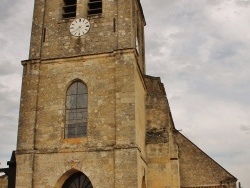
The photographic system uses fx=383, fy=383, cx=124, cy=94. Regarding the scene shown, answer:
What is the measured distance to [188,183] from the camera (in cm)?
1933

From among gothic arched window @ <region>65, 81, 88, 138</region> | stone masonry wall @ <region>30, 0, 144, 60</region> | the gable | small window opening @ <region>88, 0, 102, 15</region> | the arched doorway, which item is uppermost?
small window opening @ <region>88, 0, 102, 15</region>

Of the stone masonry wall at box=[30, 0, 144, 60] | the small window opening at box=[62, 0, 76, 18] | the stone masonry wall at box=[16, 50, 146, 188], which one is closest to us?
the stone masonry wall at box=[16, 50, 146, 188]

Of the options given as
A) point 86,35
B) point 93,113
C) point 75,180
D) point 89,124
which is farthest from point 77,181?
Result: point 86,35

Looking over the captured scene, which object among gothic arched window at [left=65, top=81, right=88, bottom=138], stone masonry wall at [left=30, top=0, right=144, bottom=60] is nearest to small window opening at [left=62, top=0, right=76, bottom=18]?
stone masonry wall at [left=30, top=0, right=144, bottom=60]

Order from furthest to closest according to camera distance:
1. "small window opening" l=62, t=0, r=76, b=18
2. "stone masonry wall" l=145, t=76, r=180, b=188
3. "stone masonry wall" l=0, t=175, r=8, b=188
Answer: "stone masonry wall" l=0, t=175, r=8, b=188 → "small window opening" l=62, t=0, r=76, b=18 → "stone masonry wall" l=145, t=76, r=180, b=188

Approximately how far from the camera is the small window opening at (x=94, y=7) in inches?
726

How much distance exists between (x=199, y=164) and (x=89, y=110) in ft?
22.6

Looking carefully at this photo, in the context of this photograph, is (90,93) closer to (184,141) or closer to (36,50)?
(36,50)

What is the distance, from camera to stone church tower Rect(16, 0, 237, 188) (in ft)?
50.7

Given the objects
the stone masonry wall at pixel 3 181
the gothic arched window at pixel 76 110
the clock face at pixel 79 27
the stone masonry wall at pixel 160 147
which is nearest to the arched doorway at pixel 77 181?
the gothic arched window at pixel 76 110

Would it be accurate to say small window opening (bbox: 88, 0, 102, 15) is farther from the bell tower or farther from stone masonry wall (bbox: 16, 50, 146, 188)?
stone masonry wall (bbox: 16, 50, 146, 188)

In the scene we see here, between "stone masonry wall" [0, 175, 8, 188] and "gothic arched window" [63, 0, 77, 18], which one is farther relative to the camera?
"stone masonry wall" [0, 175, 8, 188]

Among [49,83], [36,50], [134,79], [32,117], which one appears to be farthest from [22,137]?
[134,79]

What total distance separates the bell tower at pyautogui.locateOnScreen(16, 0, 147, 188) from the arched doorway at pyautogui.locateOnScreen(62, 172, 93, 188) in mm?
42
